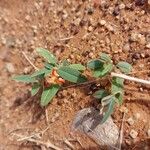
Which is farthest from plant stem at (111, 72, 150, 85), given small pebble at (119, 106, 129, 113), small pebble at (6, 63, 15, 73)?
small pebble at (6, 63, 15, 73)

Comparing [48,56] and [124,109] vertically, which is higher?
[48,56]

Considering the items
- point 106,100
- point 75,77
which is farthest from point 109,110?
point 75,77

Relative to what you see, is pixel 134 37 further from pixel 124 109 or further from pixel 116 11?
pixel 124 109

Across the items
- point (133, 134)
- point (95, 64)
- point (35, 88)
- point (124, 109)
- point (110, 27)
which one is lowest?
point (133, 134)

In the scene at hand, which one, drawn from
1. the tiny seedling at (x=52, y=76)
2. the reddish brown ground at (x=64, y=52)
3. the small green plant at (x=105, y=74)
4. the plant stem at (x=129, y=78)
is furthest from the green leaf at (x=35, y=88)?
the plant stem at (x=129, y=78)

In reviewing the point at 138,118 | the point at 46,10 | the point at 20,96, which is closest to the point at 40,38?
the point at 46,10

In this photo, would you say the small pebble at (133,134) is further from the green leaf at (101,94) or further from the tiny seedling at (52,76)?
the tiny seedling at (52,76)
